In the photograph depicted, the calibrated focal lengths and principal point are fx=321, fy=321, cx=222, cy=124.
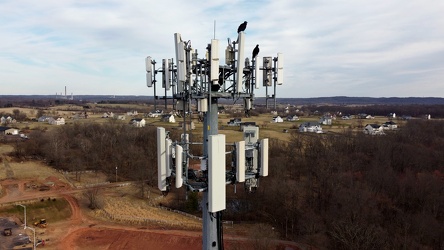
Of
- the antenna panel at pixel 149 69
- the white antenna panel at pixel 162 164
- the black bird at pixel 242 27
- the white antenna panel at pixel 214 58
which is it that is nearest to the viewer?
the white antenna panel at pixel 214 58

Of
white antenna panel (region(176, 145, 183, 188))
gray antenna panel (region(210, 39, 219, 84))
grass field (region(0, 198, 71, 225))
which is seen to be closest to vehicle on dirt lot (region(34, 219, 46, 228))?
grass field (region(0, 198, 71, 225))

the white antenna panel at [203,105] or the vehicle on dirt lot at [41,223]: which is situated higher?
the white antenna panel at [203,105]

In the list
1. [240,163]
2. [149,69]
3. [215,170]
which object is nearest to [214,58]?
[215,170]

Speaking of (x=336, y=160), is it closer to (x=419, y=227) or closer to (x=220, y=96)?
(x=419, y=227)

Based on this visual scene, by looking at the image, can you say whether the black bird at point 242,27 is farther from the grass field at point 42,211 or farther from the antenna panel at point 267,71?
the grass field at point 42,211

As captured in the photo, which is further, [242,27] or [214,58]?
[242,27]

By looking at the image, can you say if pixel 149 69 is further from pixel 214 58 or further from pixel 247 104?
pixel 247 104

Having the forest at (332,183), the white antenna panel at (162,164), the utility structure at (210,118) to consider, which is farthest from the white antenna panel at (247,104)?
the forest at (332,183)

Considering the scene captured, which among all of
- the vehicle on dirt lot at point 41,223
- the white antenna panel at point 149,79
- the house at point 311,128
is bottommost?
the vehicle on dirt lot at point 41,223
